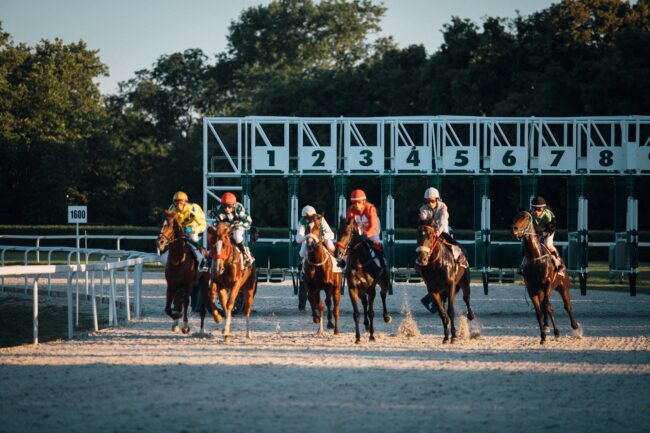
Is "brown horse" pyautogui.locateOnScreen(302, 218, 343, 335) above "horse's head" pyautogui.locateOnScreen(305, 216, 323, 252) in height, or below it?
below

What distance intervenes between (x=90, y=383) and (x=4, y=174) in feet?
165

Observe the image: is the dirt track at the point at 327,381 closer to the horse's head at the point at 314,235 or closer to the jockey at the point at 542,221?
the horse's head at the point at 314,235

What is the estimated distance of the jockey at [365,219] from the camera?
14664 millimetres

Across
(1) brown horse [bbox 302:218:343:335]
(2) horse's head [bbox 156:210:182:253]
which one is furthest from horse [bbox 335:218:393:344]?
(2) horse's head [bbox 156:210:182:253]

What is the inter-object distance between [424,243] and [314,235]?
1.51 metres

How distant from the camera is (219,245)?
13.7m

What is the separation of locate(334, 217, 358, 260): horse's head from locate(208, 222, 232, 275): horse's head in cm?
149

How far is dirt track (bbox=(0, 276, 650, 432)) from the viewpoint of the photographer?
787cm

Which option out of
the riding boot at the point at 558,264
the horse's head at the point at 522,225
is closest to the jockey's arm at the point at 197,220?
the horse's head at the point at 522,225

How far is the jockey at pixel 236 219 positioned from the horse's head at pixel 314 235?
1053 mm

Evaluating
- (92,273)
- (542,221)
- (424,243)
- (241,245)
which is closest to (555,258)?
(542,221)

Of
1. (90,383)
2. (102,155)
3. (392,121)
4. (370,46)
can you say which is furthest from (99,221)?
(90,383)

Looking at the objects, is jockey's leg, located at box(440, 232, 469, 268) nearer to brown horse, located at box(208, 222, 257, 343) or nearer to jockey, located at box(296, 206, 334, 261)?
jockey, located at box(296, 206, 334, 261)

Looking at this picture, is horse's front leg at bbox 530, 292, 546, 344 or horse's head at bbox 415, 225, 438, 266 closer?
horse's head at bbox 415, 225, 438, 266
